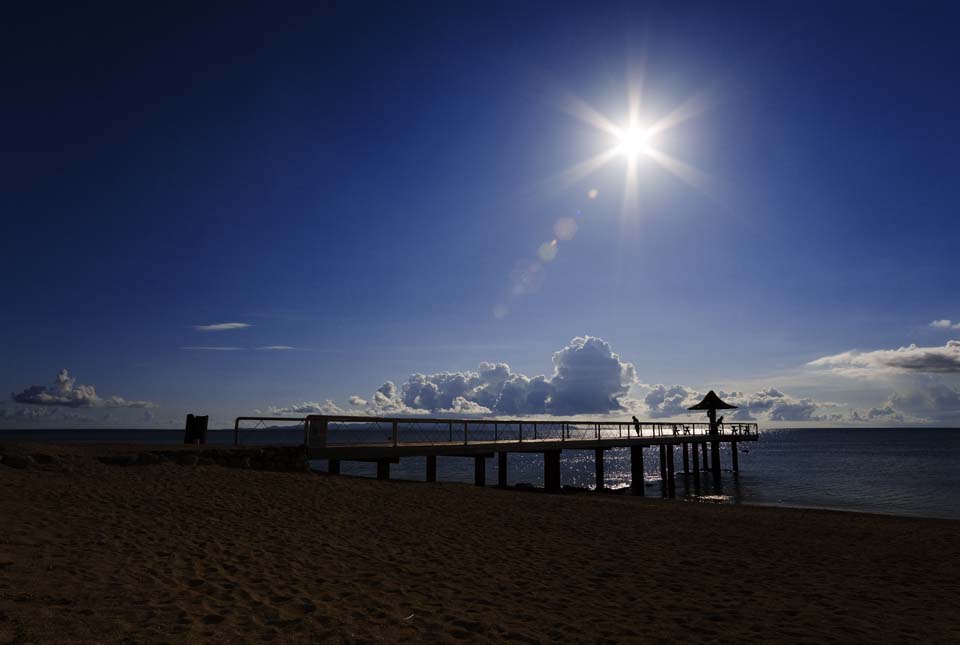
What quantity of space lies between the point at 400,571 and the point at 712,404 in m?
46.5

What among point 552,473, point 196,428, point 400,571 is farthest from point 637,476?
point 400,571

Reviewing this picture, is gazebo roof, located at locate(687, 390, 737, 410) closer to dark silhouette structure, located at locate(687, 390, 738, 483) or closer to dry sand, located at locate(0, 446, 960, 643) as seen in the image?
dark silhouette structure, located at locate(687, 390, 738, 483)

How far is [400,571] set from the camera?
8.16 metres

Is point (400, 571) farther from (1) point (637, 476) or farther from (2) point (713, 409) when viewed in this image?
(2) point (713, 409)

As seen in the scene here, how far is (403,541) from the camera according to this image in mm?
10039

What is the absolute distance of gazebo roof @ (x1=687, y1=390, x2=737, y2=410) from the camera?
48.9 meters

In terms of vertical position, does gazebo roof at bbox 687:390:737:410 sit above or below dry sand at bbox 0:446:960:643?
above

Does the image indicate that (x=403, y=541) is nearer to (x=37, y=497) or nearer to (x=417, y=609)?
(x=417, y=609)

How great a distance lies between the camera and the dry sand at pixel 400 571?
5.88 metres

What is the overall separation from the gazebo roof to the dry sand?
3633 cm

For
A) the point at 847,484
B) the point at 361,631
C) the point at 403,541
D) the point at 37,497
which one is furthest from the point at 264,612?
the point at 847,484

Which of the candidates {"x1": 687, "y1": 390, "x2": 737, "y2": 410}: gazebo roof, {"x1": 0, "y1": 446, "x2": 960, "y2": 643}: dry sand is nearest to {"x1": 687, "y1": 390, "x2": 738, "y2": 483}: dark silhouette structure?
{"x1": 687, "y1": 390, "x2": 737, "y2": 410}: gazebo roof

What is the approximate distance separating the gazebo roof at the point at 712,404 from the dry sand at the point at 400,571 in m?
36.3

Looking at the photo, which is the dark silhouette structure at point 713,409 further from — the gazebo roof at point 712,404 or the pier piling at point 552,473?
the pier piling at point 552,473
